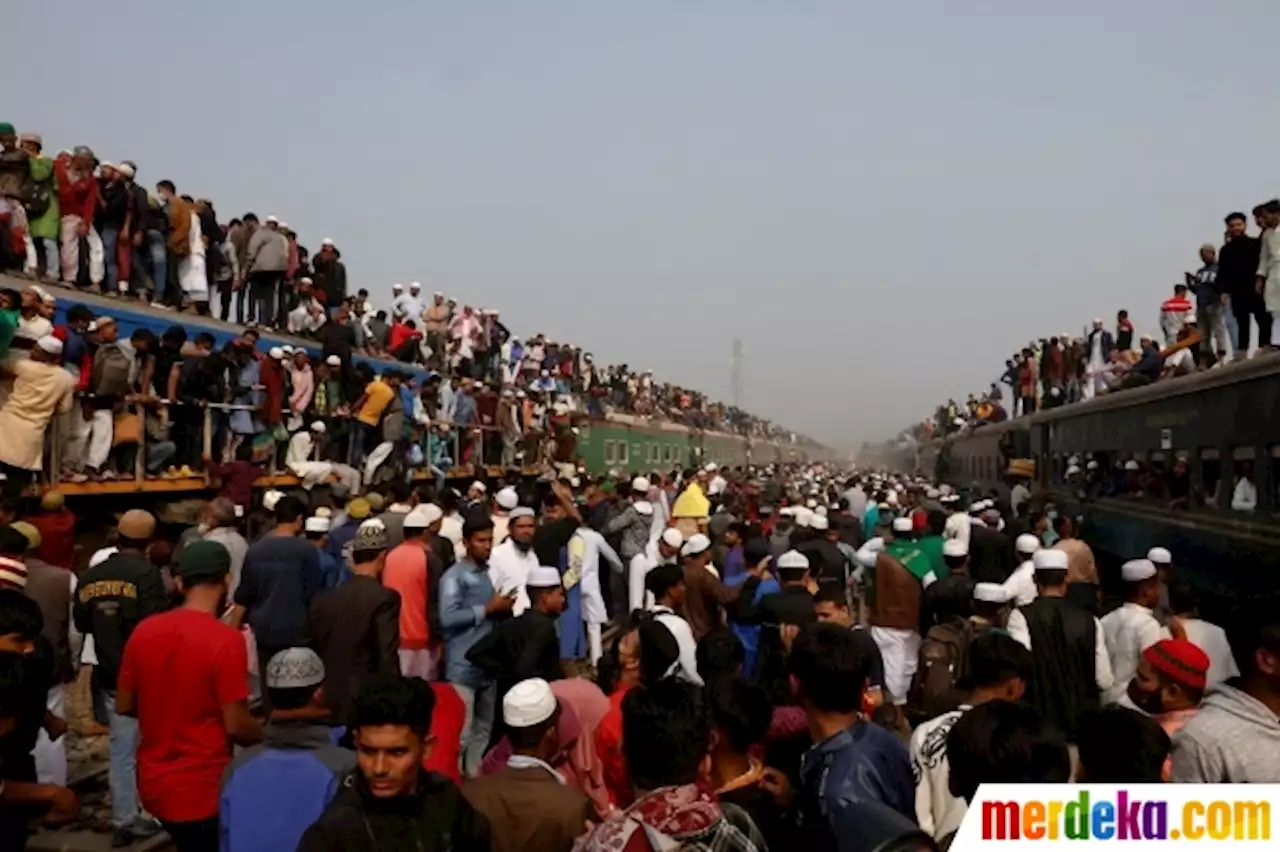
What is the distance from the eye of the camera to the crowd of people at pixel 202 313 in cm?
1095

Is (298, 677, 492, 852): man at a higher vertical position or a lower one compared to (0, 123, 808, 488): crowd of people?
lower

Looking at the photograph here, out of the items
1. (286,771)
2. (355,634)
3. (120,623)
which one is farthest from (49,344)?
(286,771)

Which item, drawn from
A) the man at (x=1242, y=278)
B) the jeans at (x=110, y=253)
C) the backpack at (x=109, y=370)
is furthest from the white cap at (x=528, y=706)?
the jeans at (x=110, y=253)

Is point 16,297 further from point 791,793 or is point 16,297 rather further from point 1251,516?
point 1251,516

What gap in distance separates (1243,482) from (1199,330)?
14.6ft

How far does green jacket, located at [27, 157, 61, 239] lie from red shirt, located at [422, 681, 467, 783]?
10031 millimetres

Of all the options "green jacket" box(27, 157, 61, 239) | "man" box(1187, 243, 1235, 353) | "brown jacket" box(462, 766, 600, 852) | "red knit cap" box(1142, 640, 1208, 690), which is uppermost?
"green jacket" box(27, 157, 61, 239)

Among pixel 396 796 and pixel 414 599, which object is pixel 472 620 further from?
pixel 396 796

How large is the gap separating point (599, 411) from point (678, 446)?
12.5m

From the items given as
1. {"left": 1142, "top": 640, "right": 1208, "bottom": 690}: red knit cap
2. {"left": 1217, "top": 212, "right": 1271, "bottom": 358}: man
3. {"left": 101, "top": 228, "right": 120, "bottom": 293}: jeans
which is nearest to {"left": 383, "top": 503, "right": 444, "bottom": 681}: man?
{"left": 1142, "top": 640, "right": 1208, "bottom": 690}: red knit cap

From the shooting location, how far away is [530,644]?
559 centimetres

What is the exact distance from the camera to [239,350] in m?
13.0

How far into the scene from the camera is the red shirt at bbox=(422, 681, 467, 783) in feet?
15.4

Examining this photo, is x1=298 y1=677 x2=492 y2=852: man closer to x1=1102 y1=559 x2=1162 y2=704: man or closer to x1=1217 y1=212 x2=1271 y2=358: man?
x1=1102 y1=559 x2=1162 y2=704: man
